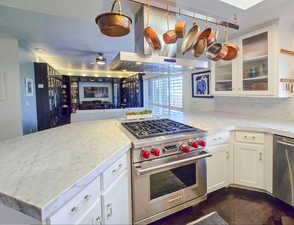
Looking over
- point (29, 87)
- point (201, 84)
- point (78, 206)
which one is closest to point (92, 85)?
point (29, 87)

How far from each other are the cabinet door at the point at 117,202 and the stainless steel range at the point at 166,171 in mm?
96

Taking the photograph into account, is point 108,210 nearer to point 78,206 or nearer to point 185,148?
point 78,206

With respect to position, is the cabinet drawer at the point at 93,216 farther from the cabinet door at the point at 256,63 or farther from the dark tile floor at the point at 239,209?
the cabinet door at the point at 256,63

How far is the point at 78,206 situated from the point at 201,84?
3223 mm

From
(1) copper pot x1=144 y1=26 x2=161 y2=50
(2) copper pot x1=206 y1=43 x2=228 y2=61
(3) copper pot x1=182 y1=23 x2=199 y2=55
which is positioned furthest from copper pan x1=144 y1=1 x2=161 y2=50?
(2) copper pot x1=206 y1=43 x2=228 y2=61

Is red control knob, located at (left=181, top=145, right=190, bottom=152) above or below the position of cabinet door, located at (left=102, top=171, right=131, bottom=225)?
above

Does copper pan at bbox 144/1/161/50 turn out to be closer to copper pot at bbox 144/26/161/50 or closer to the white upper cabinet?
copper pot at bbox 144/26/161/50

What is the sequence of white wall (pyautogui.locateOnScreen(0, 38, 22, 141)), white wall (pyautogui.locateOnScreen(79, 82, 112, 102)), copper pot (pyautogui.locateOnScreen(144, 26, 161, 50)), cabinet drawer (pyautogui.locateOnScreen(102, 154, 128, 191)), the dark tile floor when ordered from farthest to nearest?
white wall (pyautogui.locateOnScreen(79, 82, 112, 102)) → white wall (pyautogui.locateOnScreen(0, 38, 22, 141)) → the dark tile floor → copper pot (pyautogui.locateOnScreen(144, 26, 161, 50)) → cabinet drawer (pyautogui.locateOnScreen(102, 154, 128, 191))

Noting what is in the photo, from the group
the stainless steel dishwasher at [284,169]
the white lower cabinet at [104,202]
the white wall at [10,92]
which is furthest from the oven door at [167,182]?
the white wall at [10,92]

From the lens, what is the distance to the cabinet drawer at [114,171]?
108 centimetres

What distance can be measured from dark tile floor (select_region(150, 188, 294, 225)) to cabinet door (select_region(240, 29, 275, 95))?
1.28 meters

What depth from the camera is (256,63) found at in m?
2.29

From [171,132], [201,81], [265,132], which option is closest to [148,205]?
[171,132]

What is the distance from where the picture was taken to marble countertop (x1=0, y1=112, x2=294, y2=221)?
2.11 ft
